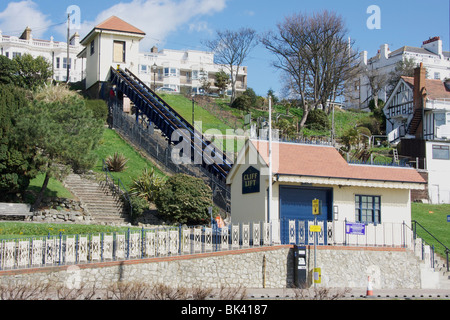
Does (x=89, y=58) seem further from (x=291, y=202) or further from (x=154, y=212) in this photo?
(x=291, y=202)

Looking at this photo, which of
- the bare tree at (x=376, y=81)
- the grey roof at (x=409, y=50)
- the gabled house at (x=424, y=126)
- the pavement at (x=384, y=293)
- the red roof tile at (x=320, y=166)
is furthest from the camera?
the grey roof at (x=409, y=50)

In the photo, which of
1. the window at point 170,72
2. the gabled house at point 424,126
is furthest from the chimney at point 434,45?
the window at point 170,72

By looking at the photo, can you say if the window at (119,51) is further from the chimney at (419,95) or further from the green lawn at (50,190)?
the chimney at (419,95)

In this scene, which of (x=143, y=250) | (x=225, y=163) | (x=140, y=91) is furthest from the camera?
(x=140, y=91)

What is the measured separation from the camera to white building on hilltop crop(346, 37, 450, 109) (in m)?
79.7

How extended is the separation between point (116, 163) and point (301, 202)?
16.5 m

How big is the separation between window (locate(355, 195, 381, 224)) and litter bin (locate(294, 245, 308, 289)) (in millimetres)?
4066

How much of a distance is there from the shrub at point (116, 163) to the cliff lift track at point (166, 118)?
5202 millimetres

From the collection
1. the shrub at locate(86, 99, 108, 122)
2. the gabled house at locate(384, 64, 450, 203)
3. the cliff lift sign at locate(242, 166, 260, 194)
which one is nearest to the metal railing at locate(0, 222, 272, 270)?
the cliff lift sign at locate(242, 166, 260, 194)

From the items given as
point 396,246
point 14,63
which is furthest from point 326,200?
point 14,63

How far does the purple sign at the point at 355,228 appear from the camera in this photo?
2201 cm

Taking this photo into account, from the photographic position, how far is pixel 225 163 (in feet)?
122
